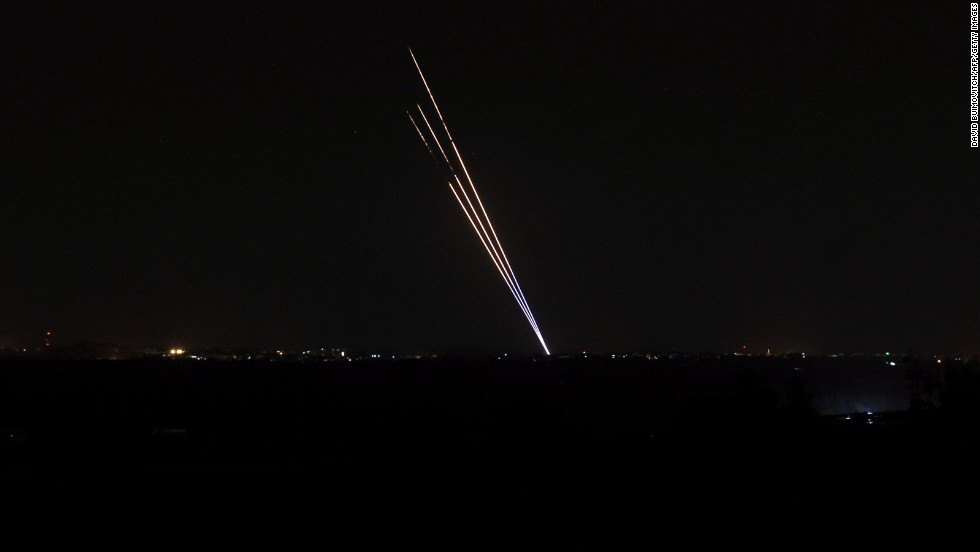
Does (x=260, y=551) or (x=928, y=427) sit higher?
(x=928, y=427)

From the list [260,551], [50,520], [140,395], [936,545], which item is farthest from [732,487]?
[140,395]

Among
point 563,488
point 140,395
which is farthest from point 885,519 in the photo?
point 140,395

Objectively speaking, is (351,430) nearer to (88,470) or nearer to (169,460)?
(169,460)

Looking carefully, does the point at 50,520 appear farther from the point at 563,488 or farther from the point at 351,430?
the point at 351,430

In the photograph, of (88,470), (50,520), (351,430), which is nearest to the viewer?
(50,520)

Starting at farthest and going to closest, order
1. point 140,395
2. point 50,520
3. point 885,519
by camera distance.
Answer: point 140,395 → point 885,519 → point 50,520

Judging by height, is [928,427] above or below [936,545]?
above

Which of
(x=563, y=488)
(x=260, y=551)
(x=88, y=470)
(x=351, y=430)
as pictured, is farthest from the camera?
(x=351, y=430)

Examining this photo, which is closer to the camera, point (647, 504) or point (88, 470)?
point (647, 504)

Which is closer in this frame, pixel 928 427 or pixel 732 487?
pixel 732 487
